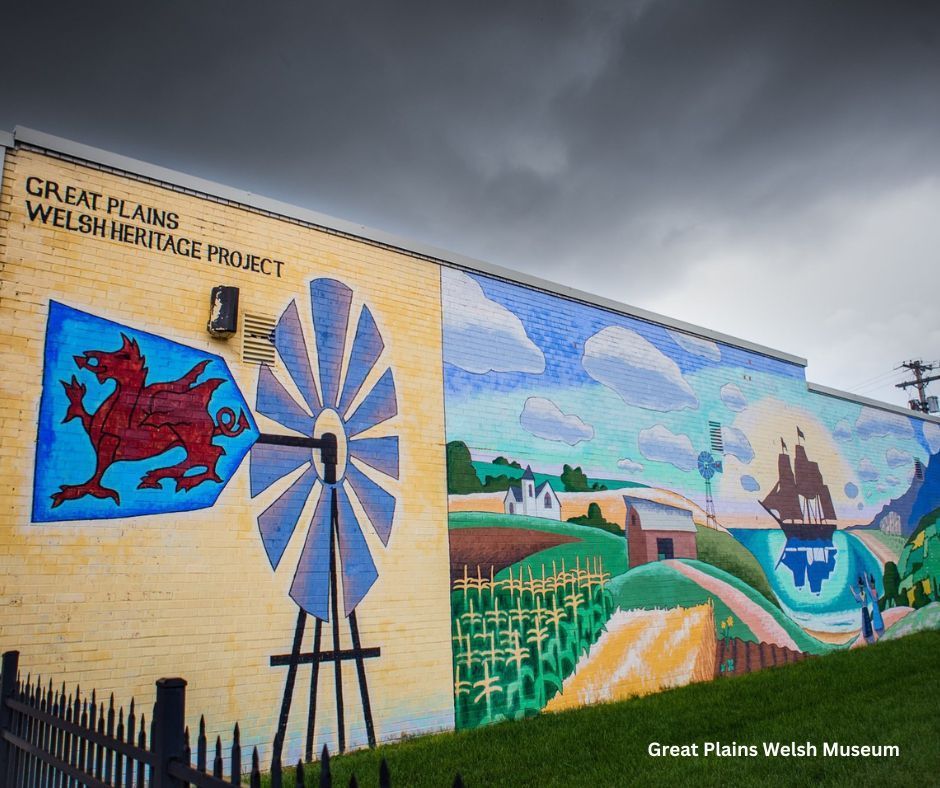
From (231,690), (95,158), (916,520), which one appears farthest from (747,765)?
(916,520)

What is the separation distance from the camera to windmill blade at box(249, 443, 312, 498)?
8148 millimetres

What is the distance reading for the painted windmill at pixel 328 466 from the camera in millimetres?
8203

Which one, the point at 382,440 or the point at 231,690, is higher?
the point at 382,440

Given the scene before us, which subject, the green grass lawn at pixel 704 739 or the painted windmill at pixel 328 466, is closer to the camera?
the green grass lawn at pixel 704 739

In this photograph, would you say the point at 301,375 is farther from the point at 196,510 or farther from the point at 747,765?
the point at 747,765

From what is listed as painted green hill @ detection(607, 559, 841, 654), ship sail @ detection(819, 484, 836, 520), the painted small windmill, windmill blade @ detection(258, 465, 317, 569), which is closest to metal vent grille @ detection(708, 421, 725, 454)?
the painted small windmill

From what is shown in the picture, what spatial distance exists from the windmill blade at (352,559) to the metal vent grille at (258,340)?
1714 mm

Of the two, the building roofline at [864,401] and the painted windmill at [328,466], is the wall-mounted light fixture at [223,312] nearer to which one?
the painted windmill at [328,466]

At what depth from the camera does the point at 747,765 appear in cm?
679

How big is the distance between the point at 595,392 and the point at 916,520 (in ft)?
41.4

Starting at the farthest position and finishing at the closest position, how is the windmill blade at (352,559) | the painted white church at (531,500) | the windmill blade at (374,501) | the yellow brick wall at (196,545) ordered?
the painted white church at (531,500), the windmill blade at (374,501), the windmill blade at (352,559), the yellow brick wall at (196,545)

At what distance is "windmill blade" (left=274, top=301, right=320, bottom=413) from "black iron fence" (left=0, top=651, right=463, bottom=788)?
4.42m

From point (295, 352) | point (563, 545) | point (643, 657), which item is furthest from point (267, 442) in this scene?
point (643, 657)

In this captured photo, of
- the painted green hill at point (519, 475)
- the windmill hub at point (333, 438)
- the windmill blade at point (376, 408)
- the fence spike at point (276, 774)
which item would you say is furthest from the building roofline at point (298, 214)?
the fence spike at point (276, 774)
